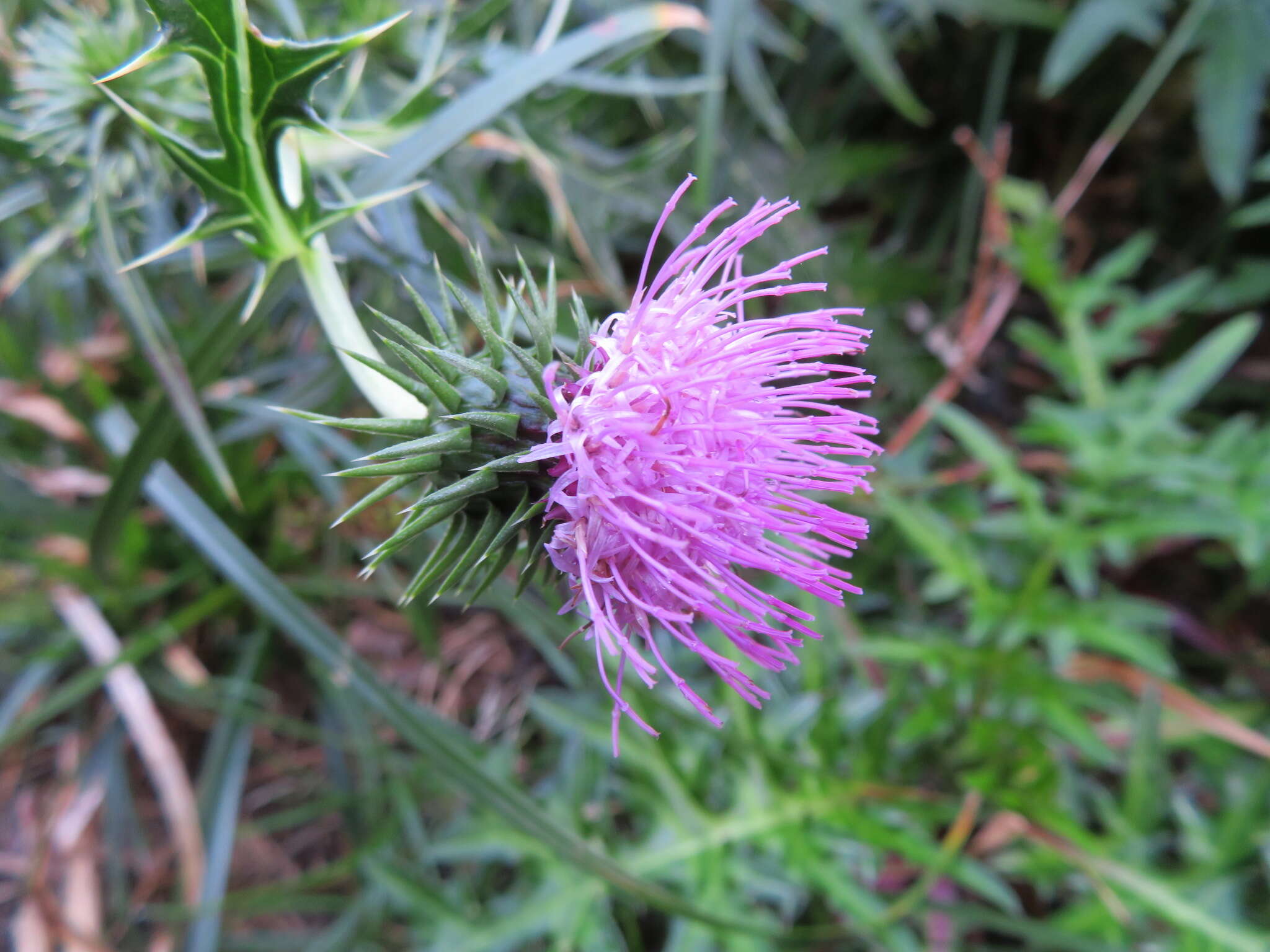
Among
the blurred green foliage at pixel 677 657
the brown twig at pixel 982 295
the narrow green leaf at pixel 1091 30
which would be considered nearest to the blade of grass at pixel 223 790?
the blurred green foliage at pixel 677 657

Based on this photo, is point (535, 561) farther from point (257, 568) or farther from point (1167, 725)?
point (1167, 725)

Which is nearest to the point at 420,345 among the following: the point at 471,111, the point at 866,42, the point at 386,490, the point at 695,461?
the point at 386,490

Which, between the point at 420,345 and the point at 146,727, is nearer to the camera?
the point at 420,345

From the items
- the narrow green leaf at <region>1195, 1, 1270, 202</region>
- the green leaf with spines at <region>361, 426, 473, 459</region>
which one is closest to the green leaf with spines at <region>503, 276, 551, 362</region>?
the green leaf with spines at <region>361, 426, 473, 459</region>

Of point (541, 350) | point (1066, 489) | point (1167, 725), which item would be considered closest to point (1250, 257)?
point (1066, 489)

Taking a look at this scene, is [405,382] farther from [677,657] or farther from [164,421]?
[677,657]

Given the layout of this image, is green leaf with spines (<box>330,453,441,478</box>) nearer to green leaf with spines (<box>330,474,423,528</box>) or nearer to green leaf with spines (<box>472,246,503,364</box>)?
green leaf with spines (<box>330,474,423,528</box>)
